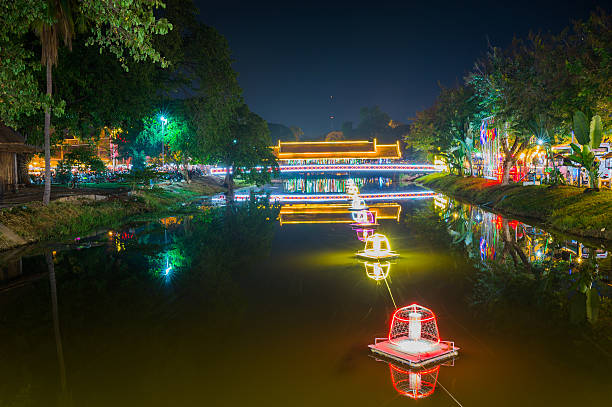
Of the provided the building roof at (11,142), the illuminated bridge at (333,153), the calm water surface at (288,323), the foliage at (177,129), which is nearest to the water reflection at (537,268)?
the calm water surface at (288,323)

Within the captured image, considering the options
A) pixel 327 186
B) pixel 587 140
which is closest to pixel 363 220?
pixel 587 140

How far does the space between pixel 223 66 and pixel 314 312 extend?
39112 millimetres

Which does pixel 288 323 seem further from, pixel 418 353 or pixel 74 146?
pixel 74 146

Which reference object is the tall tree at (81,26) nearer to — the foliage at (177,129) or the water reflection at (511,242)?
the water reflection at (511,242)

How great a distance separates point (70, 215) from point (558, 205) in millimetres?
27617

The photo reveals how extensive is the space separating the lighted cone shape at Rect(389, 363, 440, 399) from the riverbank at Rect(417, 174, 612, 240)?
1962 centimetres

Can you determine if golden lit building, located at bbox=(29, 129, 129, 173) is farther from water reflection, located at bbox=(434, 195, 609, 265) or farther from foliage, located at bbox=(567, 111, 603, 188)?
foliage, located at bbox=(567, 111, 603, 188)

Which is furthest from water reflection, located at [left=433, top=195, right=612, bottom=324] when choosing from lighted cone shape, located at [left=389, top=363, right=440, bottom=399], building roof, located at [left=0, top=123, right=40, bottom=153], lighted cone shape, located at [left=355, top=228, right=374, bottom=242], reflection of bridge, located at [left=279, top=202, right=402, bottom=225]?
building roof, located at [left=0, top=123, right=40, bottom=153]

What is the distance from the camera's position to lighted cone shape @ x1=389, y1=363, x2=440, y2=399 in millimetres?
8719

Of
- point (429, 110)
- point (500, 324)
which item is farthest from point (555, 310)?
point (429, 110)

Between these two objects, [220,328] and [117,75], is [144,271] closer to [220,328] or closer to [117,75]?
[220,328]

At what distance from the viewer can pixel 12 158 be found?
129 ft

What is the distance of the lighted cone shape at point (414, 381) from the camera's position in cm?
872

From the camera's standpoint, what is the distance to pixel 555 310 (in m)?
13.6
